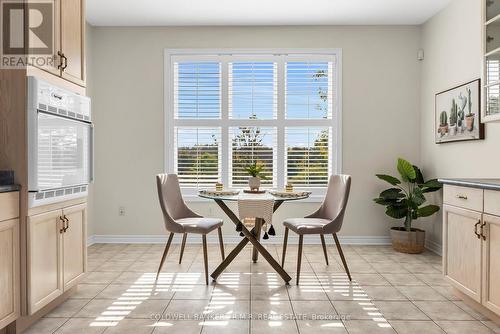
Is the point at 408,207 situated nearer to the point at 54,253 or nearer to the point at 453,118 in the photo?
the point at 453,118

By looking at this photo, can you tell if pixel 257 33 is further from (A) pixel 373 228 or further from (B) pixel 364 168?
(A) pixel 373 228

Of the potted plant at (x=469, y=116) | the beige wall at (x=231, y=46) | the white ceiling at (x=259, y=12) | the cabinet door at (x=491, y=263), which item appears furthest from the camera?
the beige wall at (x=231, y=46)

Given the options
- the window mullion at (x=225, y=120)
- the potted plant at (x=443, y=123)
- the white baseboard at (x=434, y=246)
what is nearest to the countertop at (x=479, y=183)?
the potted plant at (x=443, y=123)

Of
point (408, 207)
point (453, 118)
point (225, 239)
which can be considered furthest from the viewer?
point (225, 239)

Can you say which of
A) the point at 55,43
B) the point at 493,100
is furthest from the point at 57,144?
the point at 493,100

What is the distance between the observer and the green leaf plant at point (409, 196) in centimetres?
426

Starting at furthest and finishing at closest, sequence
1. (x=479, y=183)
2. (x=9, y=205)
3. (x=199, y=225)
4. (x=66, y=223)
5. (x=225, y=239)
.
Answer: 1. (x=225, y=239)
2. (x=199, y=225)
3. (x=66, y=223)
4. (x=479, y=183)
5. (x=9, y=205)

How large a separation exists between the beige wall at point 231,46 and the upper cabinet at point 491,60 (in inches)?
76.2

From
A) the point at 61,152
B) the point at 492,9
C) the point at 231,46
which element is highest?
the point at 231,46

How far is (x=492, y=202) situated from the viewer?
2.38 m

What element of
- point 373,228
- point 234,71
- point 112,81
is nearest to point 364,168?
point 373,228

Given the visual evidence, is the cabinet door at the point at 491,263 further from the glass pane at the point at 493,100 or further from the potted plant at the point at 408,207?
the potted plant at the point at 408,207

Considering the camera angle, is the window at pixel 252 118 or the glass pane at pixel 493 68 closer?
the glass pane at pixel 493 68

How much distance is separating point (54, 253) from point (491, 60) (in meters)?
3.39
